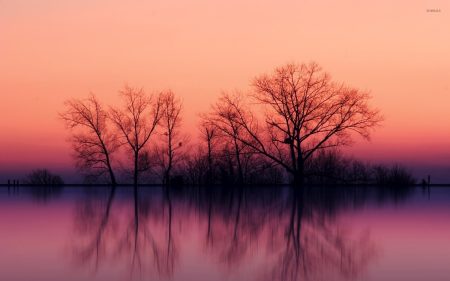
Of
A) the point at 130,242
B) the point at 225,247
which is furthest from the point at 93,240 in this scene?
the point at 225,247

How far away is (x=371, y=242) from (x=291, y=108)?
73.7ft

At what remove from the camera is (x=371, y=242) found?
26.6 feet

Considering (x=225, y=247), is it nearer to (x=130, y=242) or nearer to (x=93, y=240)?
(x=130, y=242)

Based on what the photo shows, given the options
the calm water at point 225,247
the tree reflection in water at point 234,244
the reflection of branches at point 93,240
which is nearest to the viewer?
the calm water at point 225,247

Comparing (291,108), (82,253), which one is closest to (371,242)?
(82,253)

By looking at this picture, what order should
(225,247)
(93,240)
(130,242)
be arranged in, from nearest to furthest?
(225,247)
(130,242)
(93,240)

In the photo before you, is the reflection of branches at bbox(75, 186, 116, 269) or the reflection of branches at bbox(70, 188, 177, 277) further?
the reflection of branches at bbox(75, 186, 116, 269)

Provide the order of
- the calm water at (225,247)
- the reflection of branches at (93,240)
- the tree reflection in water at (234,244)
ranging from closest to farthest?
1. the calm water at (225,247)
2. the tree reflection in water at (234,244)
3. the reflection of branches at (93,240)

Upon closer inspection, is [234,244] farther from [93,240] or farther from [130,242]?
[93,240]

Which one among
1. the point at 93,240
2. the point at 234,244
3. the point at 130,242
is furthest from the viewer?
the point at 93,240

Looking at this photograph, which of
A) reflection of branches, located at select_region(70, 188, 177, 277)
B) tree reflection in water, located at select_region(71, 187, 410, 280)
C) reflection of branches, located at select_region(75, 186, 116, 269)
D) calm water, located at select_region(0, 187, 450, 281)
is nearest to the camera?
calm water, located at select_region(0, 187, 450, 281)

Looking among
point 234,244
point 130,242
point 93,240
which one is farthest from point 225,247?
point 93,240

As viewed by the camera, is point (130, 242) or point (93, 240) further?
point (93, 240)

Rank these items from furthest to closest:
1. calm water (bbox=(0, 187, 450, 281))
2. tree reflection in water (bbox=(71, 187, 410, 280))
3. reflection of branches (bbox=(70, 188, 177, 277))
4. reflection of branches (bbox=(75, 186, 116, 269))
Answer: reflection of branches (bbox=(75, 186, 116, 269)), reflection of branches (bbox=(70, 188, 177, 277)), tree reflection in water (bbox=(71, 187, 410, 280)), calm water (bbox=(0, 187, 450, 281))
